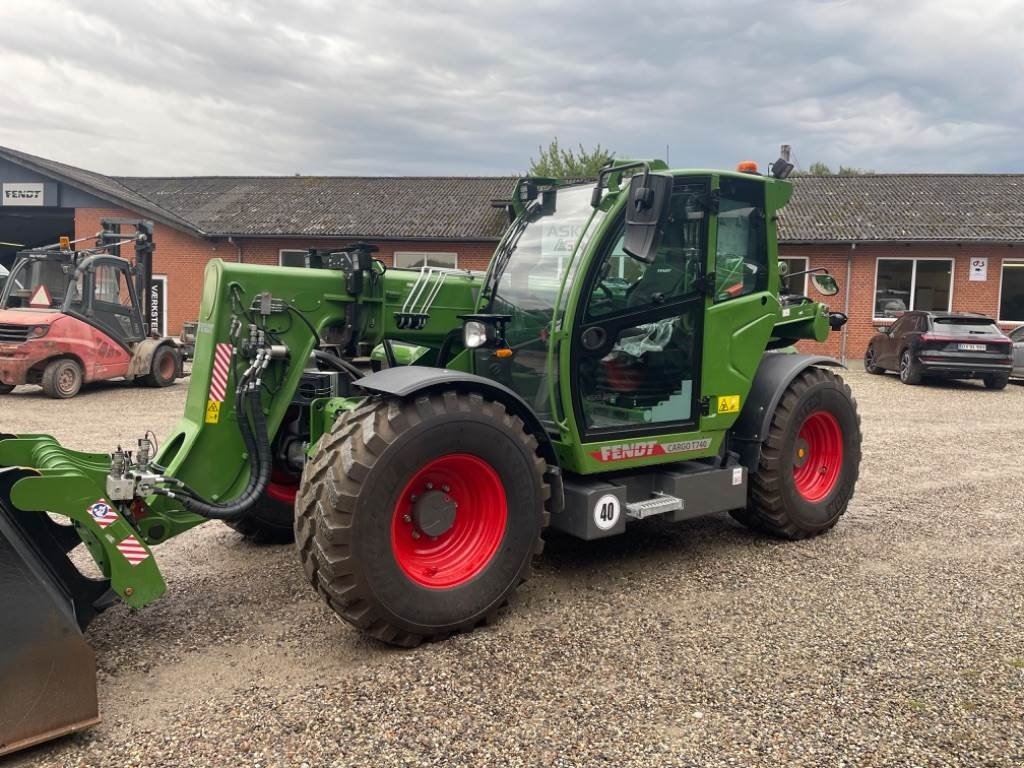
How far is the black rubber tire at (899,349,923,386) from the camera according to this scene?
53.0 feet

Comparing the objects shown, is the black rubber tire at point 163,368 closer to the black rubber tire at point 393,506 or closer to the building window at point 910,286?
the black rubber tire at point 393,506

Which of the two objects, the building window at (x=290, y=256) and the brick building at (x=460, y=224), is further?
the building window at (x=290, y=256)

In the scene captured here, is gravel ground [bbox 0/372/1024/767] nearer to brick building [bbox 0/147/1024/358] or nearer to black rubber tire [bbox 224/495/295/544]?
black rubber tire [bbox 224/495/295/544]

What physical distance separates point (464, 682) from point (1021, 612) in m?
3.08

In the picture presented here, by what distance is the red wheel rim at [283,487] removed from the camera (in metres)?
5.11

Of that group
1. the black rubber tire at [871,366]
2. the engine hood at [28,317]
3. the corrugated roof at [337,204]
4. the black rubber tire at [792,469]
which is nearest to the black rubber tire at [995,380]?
the black rubber tire at [871,366]

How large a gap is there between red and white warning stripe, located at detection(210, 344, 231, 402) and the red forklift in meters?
10.2

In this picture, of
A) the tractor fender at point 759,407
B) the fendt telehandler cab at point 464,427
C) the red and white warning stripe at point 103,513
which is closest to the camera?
the red and white warning stripe at point 103,513

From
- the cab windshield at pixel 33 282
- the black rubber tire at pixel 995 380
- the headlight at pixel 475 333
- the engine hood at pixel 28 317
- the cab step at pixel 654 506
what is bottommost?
the cab step at pixel 654 506

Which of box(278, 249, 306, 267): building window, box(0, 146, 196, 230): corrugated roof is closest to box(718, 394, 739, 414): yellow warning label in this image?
box(278, 249, 306, 267): building window

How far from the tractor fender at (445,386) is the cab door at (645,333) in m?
0.35

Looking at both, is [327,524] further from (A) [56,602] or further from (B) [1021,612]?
(B) [1021,612]

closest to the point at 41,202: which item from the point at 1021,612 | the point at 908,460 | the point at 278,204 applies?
the point at 278,204

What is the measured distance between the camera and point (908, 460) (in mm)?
8812
